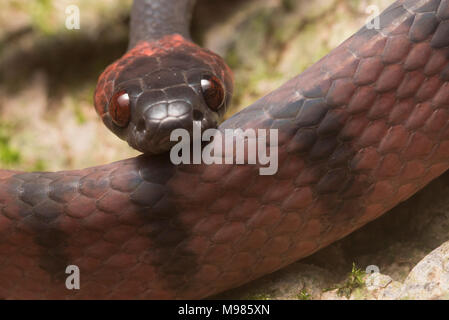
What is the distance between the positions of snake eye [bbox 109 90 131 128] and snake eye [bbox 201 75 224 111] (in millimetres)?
356


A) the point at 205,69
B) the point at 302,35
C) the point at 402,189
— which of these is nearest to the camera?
the point at 402,189

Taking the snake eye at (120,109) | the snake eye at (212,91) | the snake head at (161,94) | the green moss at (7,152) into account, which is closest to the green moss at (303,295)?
the snake head at (161,94)

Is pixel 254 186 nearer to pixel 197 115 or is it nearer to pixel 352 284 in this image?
pixel 197 115

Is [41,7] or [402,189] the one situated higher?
[41,7]

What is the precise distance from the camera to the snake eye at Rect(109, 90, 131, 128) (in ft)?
8.90

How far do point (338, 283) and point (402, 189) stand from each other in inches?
19.1

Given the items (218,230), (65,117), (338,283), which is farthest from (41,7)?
(338,283)

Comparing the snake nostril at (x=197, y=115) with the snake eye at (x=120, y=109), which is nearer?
the snake nostril at (x=197, y=115)

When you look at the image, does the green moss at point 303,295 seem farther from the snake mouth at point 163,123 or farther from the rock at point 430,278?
the snake mouth at point 163,123

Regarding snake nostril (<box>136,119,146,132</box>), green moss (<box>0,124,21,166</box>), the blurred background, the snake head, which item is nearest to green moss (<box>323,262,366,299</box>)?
the snake head

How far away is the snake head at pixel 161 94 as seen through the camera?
8.14ft

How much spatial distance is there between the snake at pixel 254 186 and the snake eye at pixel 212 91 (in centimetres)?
13

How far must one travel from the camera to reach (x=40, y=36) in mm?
4480
